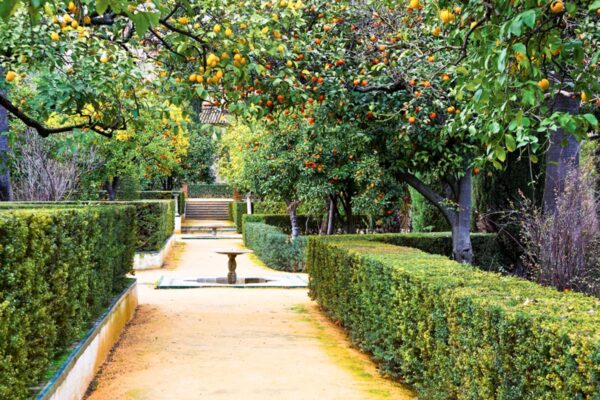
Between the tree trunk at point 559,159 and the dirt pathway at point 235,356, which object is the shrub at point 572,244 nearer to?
the tree trunk at point 559,159

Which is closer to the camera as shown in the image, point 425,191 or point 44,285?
point 44,285

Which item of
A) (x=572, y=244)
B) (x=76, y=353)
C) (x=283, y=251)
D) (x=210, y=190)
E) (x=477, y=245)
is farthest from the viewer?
(x=210, y=190)

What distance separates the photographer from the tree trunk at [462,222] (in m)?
11.9

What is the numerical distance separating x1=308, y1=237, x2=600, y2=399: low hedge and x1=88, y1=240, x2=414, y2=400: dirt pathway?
1.44ft

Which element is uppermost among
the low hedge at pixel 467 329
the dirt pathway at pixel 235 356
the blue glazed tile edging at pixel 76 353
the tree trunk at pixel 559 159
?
the tree trunk at pixel 559 159

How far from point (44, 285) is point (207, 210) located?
40.6 metres

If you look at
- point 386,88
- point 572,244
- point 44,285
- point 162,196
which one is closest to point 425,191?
point 386,88

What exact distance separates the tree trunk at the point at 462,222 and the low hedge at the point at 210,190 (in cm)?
4035

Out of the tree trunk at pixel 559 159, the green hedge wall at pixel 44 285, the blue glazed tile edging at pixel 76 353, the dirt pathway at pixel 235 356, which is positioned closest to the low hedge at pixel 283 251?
the dirt pathway at pixel 235 356

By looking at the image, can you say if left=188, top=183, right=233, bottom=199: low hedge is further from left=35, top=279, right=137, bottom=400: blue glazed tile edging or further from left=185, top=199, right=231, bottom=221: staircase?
left=35, top=279, right=137, bottom=400: blue glazed tile edging

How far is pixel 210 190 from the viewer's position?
52156 millimetres

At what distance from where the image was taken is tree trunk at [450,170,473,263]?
39.1 ft

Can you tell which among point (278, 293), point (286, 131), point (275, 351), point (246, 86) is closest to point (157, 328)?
point (275, 351)

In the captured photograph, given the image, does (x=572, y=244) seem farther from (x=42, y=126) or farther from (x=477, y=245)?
(x=42, y=126)
